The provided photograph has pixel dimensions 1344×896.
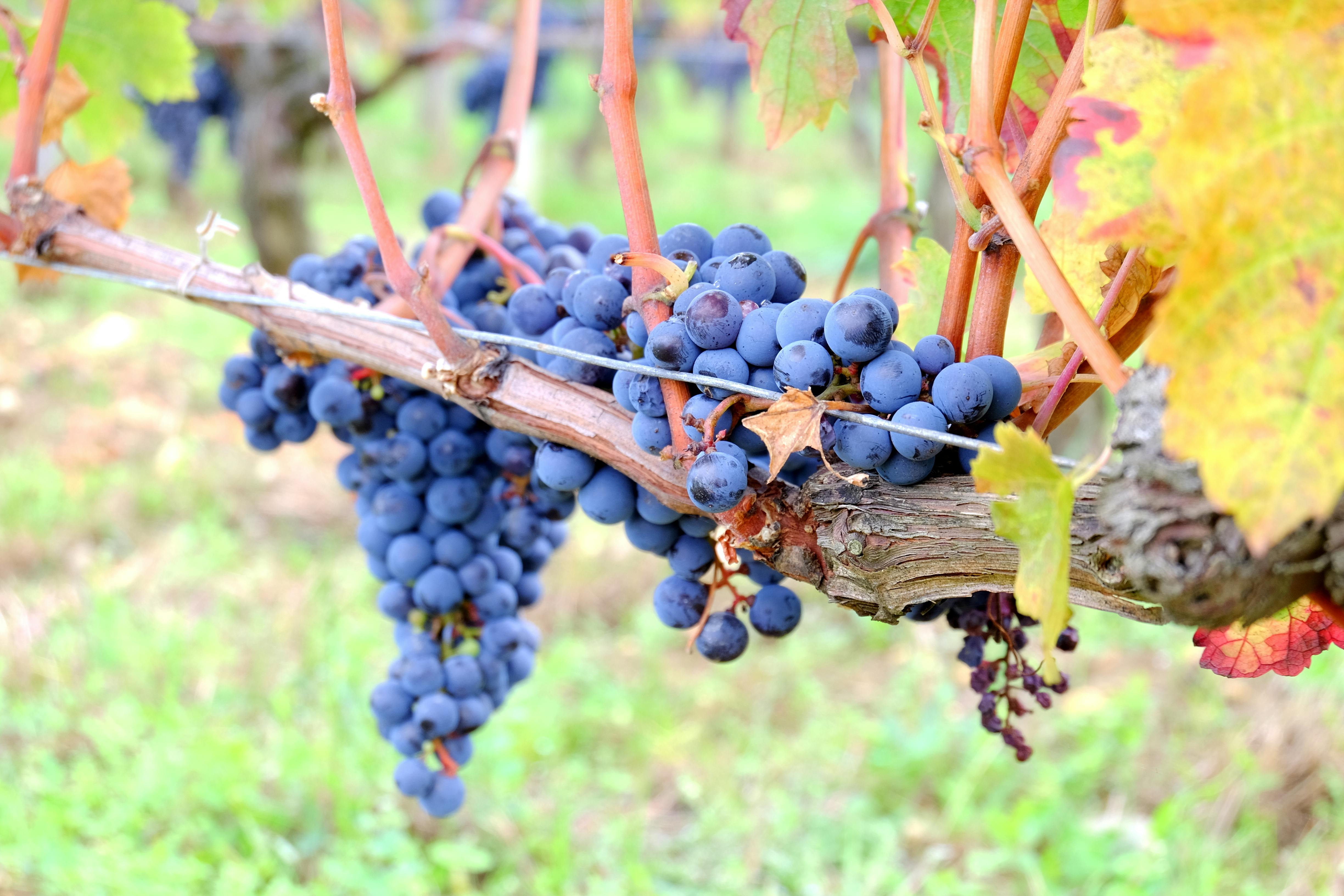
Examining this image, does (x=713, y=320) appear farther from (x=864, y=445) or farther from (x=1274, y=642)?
(x=1274, y=642)

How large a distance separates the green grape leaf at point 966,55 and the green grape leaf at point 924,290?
0.11 metres

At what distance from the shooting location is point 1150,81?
0.47 m

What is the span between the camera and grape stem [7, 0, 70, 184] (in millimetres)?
884

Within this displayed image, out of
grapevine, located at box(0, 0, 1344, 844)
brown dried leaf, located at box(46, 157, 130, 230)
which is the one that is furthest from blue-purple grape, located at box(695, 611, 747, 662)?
brown dried leaf, located at box(46, 157, 130, 230)

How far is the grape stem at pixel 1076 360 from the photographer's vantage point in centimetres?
58

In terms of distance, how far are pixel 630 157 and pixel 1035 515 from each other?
358 mm

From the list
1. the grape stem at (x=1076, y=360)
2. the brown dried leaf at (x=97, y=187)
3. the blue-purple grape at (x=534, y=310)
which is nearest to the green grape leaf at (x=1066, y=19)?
the grape stem at (x=1076, y=360)

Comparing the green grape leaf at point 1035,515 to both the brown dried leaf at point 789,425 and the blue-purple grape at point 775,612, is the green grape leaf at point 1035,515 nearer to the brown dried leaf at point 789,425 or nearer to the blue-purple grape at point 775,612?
the brown dried leaf at point 789,425

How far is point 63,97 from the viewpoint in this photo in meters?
1.01

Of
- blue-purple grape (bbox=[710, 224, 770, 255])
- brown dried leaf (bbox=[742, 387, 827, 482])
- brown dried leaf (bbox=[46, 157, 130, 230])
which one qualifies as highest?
blue-purple grape (bbox=[710, 224, 770, 255])

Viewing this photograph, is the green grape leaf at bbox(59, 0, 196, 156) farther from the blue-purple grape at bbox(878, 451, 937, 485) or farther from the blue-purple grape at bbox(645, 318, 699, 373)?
the blue-purple grape at bbox(878, 451, 937, 485)

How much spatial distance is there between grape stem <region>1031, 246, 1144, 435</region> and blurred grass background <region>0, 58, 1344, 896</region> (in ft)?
5.36

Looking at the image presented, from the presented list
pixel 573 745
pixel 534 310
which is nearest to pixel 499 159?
pixel 534 310

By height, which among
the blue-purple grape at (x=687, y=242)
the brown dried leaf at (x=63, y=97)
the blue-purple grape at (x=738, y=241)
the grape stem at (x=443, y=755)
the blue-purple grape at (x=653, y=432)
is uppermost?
the blue-purple grape at (x=738, y=241)
